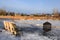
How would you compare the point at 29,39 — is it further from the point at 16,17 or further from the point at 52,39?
the point at 16,17

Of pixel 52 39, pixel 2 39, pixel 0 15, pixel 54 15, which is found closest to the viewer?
pixel 2 39

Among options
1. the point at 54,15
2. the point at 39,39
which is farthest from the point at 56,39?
the point at 54,15

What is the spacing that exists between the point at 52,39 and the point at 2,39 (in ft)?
12.4

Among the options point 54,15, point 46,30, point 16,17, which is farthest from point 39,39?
point 54,15

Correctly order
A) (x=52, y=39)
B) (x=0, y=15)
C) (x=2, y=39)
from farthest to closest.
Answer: (x=0, y=15)
(x=52, y=39)
(x=2, y=39)

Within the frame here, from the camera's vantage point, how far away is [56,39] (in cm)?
1275

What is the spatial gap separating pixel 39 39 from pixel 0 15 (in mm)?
36861

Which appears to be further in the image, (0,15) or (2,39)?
(0,15)

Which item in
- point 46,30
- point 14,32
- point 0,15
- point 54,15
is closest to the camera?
point 14,32

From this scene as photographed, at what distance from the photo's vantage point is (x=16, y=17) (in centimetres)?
4809

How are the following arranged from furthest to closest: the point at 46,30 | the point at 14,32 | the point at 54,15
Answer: the point at 54,15 < the point at 46,30 < the point at 14,32

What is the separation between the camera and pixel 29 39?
12.1 m

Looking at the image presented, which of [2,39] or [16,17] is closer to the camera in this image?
[2,39]

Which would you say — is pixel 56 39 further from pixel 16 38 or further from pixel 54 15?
pixel 54 15
